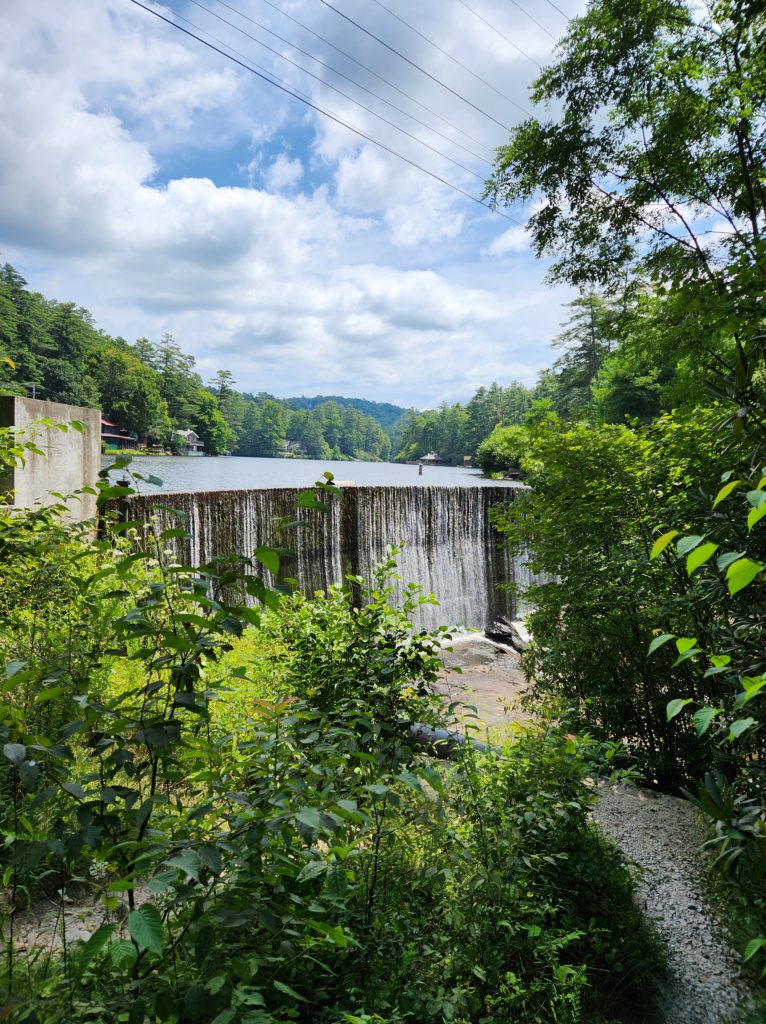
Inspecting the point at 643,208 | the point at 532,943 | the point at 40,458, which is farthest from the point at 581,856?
the point at 643,208

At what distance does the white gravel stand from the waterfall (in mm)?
5422

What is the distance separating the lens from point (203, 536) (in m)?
9.03

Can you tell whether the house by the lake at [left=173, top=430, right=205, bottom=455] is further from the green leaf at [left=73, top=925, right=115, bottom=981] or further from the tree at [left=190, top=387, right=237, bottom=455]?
the green leaf at [left=73, top=925, right=115, bottom=981]

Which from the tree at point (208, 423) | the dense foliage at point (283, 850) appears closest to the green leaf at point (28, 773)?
the dense foliage at point (283, 850)

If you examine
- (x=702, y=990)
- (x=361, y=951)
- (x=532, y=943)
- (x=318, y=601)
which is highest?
(x=318, y=601)

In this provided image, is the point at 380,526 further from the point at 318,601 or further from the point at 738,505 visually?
the point at 738,505

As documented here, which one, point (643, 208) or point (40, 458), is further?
point (643, 208)

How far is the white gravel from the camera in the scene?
7.50 feet

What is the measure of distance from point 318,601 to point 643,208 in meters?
7.01

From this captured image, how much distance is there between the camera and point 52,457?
258 inches

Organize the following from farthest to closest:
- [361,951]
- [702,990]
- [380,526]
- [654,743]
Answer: [380,526] → [654,743] → [702,990] → [361,951]

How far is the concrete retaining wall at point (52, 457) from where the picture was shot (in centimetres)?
589

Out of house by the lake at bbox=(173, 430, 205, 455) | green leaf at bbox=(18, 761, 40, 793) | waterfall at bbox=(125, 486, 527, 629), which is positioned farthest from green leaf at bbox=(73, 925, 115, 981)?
house by the lake at bbox=(173, 430, 205, 455)

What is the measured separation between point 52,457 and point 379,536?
615cm
